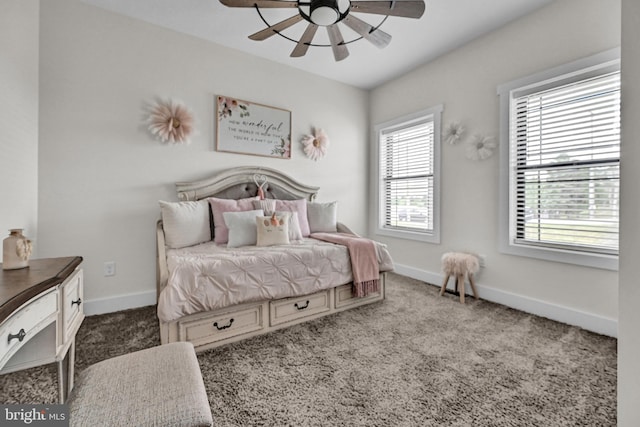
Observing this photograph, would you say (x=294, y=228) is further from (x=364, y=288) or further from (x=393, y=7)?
(x=393, y=7)

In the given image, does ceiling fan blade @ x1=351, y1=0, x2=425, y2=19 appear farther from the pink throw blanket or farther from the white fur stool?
the white fur stool

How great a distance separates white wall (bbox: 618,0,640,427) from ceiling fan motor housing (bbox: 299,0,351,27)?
1403 millimetres

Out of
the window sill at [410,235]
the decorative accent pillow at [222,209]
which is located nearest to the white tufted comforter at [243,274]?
the decorative accent pillow at [222,209]

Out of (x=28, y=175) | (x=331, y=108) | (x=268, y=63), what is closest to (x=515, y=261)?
(x=331, y=108)

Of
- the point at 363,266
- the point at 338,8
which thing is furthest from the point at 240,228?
the point at 338,8

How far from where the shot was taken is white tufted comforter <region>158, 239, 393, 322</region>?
5.64 feet

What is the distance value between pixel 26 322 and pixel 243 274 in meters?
1.14

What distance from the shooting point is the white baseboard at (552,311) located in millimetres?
2078

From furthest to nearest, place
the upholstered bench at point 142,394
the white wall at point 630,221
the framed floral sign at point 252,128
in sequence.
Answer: the framed floral sign at point 252,128
the white wall at point 630,221
the upholstered bench at point 142,394

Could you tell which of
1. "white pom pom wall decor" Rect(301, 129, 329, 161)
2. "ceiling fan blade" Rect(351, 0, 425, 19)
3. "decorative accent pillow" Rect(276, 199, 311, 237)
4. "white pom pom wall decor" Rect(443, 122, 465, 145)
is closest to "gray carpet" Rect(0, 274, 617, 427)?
"decorative accent pillow" Rect(276, 199, 311, 237)

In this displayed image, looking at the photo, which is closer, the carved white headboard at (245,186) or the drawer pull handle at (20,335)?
the drawer pull handle at (20,335)

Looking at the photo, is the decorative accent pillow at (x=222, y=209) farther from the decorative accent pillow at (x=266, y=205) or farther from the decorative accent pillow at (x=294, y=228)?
the decorative accent pillow at (x=294, y=228)

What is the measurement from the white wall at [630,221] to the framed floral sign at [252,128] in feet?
9.27

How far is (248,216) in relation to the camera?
2566mm
